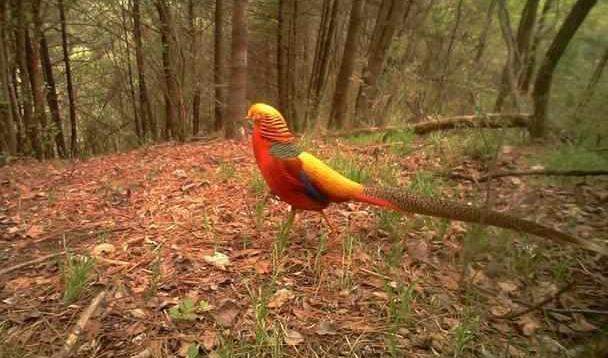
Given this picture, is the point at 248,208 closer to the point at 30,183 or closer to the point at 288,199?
the point at 288,199

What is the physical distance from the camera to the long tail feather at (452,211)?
6.83 ft

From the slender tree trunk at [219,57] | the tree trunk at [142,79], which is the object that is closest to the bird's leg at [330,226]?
the slender tree trunk at [219,57]

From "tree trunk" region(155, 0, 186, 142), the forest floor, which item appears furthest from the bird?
"tree trunk" region(155, 0, 186, 142)

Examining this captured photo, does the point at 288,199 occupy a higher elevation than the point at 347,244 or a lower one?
higher

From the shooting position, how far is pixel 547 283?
2457 millimetres

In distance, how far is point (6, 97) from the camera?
5434 mm

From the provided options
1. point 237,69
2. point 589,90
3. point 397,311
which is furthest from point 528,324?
point 237,69

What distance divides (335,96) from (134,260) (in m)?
4.90

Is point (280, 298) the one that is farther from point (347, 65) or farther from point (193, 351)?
point (347, 65)

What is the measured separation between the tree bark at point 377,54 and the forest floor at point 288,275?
3450 millimetres

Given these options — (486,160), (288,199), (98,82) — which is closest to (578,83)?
(486,160)

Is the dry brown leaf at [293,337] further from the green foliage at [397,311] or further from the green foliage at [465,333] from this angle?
the green foliage at [465,333]

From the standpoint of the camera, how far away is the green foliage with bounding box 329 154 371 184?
3.37 meters

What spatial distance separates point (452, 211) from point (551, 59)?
1550 mm
